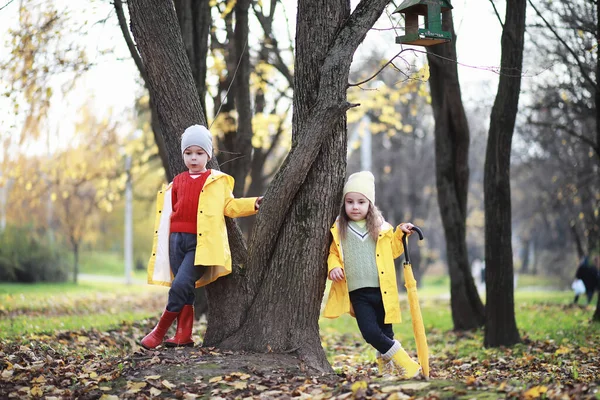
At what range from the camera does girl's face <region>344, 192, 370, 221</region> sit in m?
6.12

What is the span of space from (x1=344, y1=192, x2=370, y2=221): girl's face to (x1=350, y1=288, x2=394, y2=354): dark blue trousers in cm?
63

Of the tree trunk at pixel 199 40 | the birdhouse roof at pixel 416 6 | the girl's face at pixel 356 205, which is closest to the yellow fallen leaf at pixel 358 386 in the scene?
the girl's face at pixel 356 205

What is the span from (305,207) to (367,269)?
726 millimetres

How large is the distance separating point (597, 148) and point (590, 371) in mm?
5781

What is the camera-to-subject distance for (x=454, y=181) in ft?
38.3

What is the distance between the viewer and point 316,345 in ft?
20.3

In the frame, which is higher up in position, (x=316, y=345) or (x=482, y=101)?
(x=482, y=101)

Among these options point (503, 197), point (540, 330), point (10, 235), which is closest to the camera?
point (503, 197)

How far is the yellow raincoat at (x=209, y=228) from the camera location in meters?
5.86

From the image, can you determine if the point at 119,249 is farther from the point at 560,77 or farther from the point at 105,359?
the point at 105,359

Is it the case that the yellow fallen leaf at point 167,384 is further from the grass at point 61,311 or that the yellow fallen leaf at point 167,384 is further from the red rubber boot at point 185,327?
the grass at point 61,311

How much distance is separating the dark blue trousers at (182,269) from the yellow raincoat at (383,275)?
1.11 m

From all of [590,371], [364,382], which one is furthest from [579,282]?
[364,382]

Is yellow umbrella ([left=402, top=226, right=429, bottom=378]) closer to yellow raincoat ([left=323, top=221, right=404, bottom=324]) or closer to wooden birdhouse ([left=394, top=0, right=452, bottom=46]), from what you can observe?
yellow raincoat ([left=323, top=221, right=404, bottom=324])
